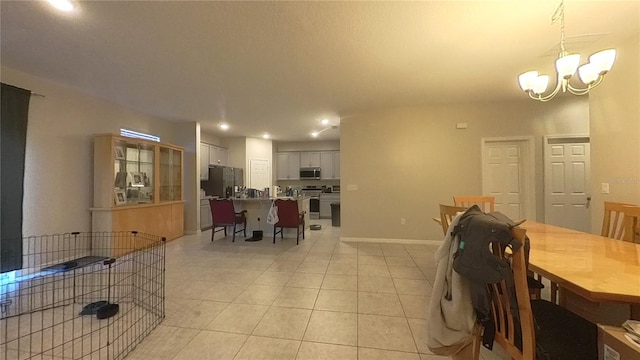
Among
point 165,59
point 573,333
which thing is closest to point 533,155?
point 573,333

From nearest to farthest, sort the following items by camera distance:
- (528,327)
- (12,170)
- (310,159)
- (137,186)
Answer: (528,327) → (12,170) → (137,186) → (310,159)

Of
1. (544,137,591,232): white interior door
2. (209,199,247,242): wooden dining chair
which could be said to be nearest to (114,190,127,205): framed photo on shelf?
(209,199,247,242): wooden dining chair

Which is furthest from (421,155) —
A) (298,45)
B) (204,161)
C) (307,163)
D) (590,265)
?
(204,161)

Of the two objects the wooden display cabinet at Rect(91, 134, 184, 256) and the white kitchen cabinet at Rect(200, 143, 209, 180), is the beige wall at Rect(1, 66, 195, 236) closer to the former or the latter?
the wooden display cabinet at Rect(91, 134, 184, 256)

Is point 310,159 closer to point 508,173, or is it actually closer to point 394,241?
point 394,241

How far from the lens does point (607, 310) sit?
1.56 meters

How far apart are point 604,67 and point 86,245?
6454 millimetres

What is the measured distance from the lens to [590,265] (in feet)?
4.29

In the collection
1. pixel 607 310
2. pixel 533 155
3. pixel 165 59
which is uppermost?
pixel 165 59

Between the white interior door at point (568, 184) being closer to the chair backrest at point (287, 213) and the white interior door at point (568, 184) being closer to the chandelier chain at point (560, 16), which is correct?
the chandelier chain at point (560, 16)

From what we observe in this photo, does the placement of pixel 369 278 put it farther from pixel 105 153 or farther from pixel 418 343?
pixel 105 153

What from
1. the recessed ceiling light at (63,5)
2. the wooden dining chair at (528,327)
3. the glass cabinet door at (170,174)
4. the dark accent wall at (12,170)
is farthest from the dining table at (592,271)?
the glass cabinet door at (170,174)

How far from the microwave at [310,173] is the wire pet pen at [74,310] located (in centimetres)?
527

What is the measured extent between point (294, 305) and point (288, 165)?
6.41 meters
